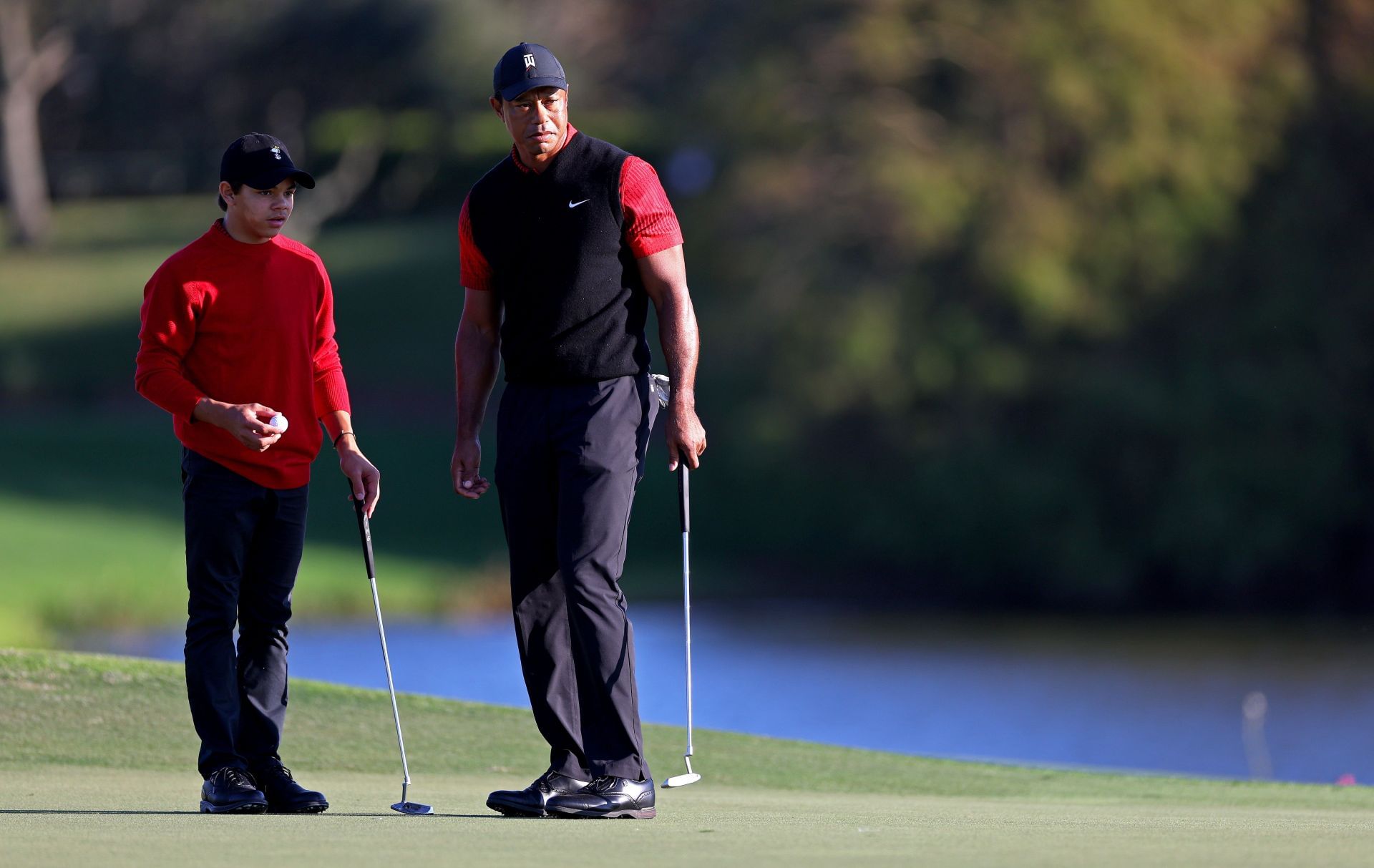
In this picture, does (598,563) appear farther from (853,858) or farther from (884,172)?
(884,172)

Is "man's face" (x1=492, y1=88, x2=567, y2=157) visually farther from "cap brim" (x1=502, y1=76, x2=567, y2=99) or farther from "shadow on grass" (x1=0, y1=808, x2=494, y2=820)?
"shadow on grass" (x1=0, y1=808, x2=494, y2=820)

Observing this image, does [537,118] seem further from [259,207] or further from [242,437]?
[242,437]

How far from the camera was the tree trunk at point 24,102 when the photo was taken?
37.7 meters

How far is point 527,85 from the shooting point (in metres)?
4.67

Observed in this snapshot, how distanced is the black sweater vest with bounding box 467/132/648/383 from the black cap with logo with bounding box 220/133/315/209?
1.50ft

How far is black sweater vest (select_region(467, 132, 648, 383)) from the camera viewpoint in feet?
15.6

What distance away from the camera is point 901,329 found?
19.7 metres

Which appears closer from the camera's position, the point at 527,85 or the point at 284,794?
the point at 527,85

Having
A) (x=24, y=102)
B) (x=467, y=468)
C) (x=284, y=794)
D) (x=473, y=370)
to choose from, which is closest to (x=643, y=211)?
(x=473, y=370)

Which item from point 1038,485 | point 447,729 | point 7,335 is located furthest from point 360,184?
point 447,729

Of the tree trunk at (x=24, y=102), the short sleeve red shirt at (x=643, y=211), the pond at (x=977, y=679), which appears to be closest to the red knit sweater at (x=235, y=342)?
the short sleeve red shirt at (x=643, y=211)

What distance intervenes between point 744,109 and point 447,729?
48.5 ft

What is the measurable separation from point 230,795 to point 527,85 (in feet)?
5.90

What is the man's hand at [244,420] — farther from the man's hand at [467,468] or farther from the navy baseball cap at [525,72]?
the navy baseball cap at [525,72]
